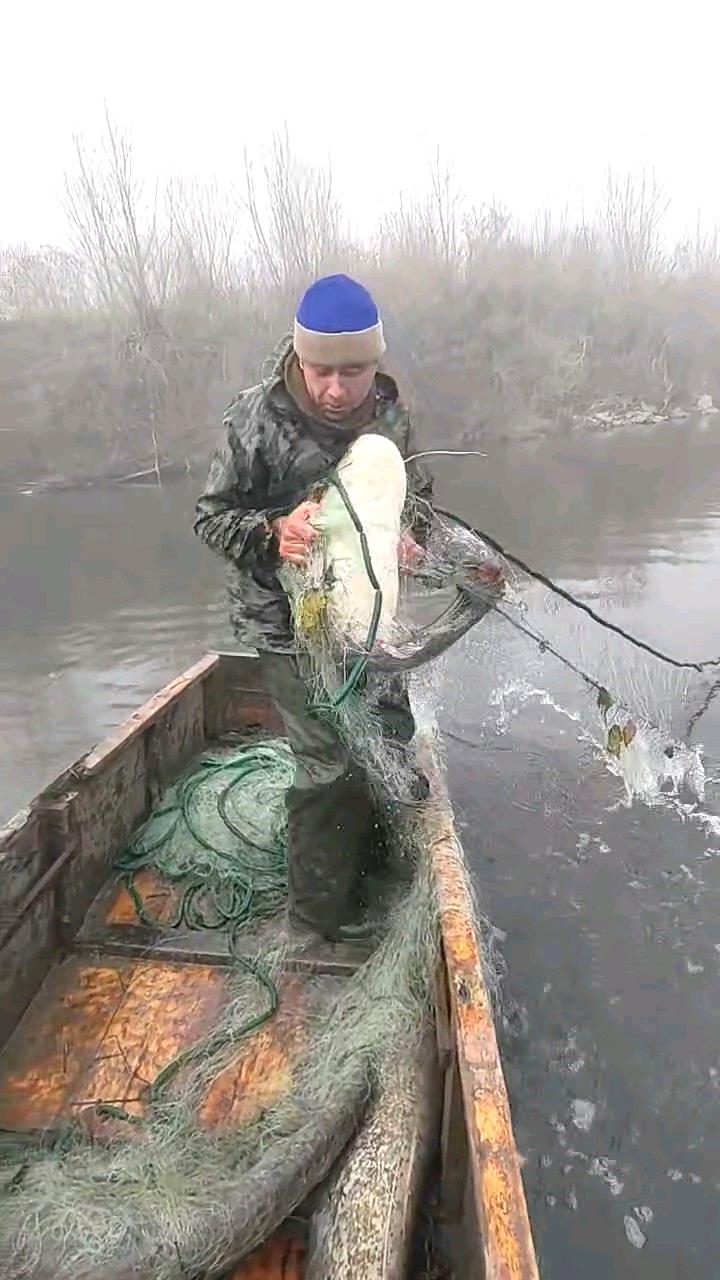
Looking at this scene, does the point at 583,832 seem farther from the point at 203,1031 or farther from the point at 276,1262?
the point at 276,1262

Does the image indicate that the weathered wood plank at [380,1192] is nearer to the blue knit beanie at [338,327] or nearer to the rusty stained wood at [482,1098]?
the rusty stained wood at [482,1098]

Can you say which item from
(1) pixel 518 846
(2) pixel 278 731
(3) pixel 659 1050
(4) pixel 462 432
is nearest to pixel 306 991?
(2) pixel 278 731

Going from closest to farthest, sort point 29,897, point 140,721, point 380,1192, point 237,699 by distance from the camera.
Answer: point 380,1192 → point 29,897 → point 140,721 → point 237,699

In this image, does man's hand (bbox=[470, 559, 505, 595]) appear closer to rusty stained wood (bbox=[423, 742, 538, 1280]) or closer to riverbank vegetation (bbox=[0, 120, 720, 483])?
rusty stained wood (bbox=[423, 742, 538, 1280])

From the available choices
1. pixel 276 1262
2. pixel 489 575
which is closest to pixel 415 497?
pixel 489 575

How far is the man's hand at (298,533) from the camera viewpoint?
302 cm

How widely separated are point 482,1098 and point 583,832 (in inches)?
208

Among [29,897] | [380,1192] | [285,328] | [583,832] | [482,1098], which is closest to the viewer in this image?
[482,1098]

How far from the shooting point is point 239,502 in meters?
3.34

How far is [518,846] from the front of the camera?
23.8 feet

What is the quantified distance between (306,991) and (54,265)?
43.9 m

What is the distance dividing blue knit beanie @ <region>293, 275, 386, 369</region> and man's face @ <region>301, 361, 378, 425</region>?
28 mm

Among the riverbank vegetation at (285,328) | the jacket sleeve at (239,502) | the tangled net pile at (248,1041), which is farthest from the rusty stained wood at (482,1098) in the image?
the riverbank vegetation at (285,328)

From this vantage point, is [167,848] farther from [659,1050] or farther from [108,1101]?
[659,1050]
